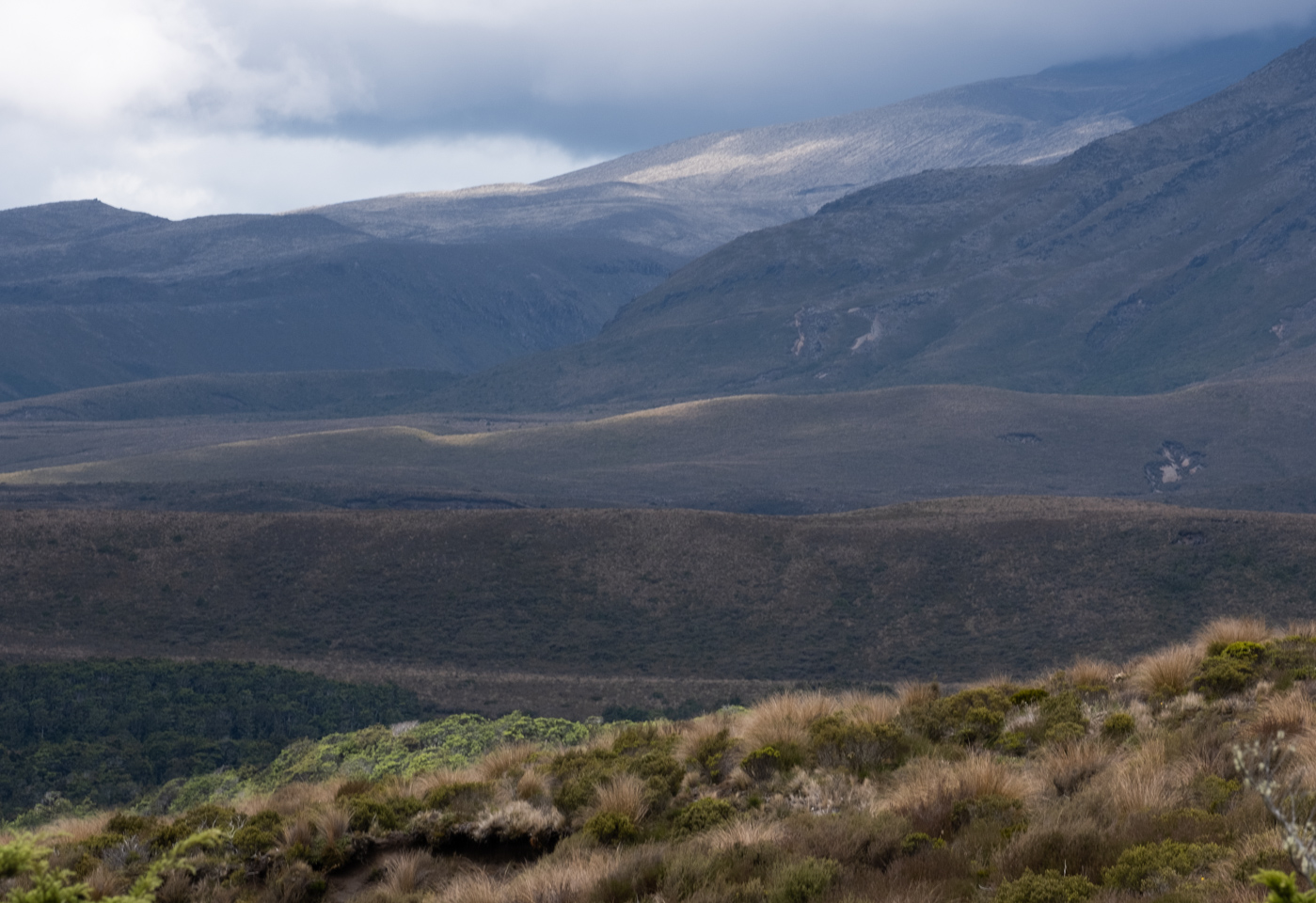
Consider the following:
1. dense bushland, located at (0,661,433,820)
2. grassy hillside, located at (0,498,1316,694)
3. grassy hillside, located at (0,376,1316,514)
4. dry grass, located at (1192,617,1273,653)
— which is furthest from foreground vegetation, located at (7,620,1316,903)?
grassy hillside, located at (0,376,1316,514)

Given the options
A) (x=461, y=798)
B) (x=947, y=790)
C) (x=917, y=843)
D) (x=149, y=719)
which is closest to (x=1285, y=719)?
(x=947, y=790)

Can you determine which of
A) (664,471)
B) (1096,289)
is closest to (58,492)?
(664,471)

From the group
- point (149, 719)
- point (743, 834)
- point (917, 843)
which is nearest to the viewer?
point (917, 843)

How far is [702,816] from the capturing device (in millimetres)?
9680

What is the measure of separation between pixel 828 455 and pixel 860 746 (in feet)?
334

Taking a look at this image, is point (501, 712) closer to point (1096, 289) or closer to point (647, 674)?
point (647, 674)

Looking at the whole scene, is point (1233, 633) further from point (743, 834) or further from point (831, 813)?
point (743, 834)

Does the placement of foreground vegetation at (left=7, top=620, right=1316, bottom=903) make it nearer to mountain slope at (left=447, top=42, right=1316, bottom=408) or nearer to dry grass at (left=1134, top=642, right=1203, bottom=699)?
dry grass at (left=1134, top=642, right=1203, bottom=699)

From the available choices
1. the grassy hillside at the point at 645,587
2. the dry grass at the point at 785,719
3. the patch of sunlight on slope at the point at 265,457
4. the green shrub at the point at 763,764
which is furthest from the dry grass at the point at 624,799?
the patch of sunlight on slope at the point at 265,457

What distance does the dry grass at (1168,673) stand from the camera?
1193 centimetres

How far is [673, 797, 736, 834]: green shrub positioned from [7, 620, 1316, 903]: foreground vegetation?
21mm

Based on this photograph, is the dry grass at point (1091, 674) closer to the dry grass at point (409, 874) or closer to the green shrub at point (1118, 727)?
the green shrub at point (1118, 727)

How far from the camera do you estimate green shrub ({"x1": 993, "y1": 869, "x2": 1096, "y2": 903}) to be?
23.8 feet

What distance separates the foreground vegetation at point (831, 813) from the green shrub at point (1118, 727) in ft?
0.08
